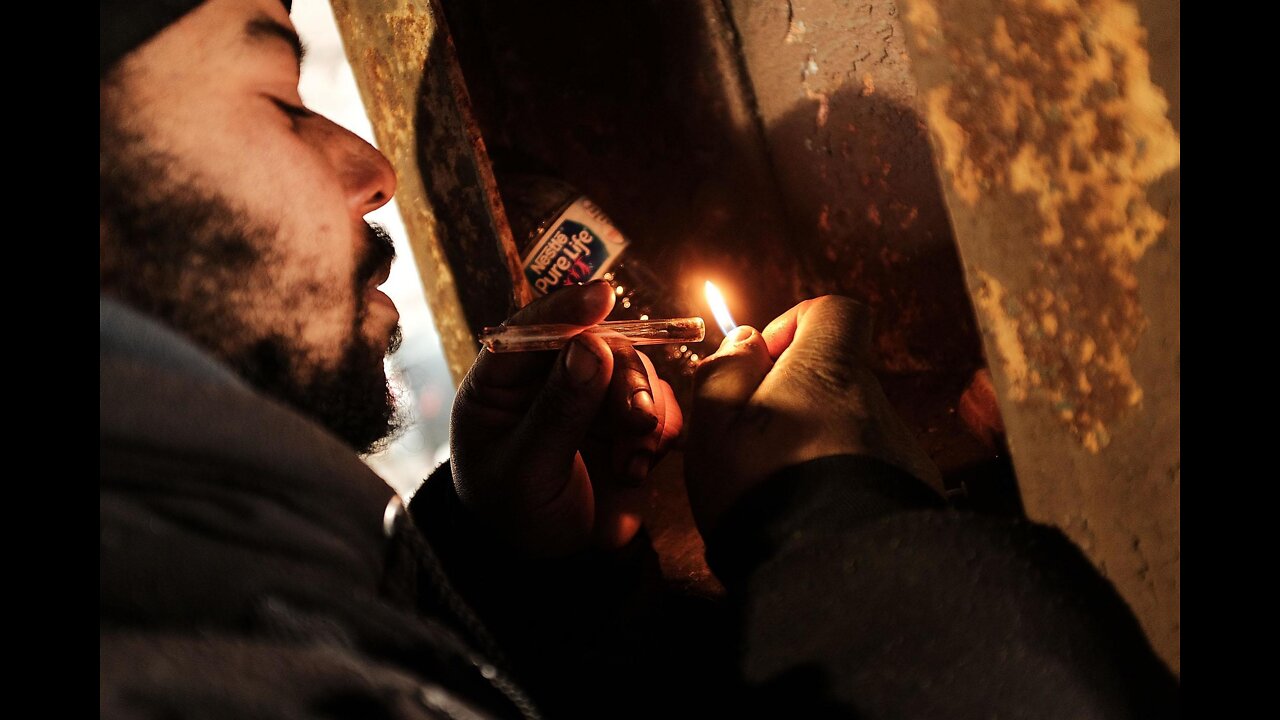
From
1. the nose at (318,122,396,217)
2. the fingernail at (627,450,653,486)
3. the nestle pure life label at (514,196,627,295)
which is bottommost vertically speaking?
the fingernail at (627,450,653,486)

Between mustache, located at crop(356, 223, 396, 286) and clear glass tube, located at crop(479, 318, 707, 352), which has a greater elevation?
mustache, located at crop(356, 223, 396, 286)

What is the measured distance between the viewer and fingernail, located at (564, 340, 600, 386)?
1.46m

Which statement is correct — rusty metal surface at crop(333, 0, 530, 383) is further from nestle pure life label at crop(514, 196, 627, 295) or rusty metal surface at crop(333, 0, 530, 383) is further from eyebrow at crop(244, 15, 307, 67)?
eyebrow at crop(244, 15, 307, 67)

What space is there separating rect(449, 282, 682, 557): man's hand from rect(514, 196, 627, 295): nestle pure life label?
0.95ft

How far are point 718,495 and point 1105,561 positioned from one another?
1.76 ft

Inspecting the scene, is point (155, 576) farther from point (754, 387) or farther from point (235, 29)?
point (235, 29)

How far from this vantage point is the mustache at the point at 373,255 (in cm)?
149

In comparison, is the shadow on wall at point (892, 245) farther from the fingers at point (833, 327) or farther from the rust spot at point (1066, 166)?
the rust spot at point (1066, 166)

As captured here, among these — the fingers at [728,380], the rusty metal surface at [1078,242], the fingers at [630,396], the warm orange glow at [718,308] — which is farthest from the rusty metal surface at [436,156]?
the rusty metal surface at [1078,242]

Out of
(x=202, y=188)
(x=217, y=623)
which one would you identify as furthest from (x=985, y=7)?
(x=202, y=188)

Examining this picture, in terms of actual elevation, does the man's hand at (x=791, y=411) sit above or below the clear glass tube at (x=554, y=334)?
below

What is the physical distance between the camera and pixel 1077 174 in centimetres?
84

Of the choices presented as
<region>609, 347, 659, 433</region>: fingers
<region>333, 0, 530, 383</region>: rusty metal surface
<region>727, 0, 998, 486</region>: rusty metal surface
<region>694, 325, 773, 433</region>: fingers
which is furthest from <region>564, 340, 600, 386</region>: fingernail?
<region>727, 0, 998, 486</region>: rusty metal surface
